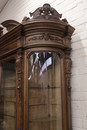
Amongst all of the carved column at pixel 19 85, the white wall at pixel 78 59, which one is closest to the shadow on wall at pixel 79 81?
the white wall at pixel 78 59

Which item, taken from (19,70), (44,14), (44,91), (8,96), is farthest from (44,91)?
(44,14)

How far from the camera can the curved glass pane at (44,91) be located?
1.61 metres

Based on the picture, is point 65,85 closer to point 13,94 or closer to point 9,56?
point 13,94

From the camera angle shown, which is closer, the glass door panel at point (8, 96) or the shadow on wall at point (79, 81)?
the shadow on wall at point (79, 81)

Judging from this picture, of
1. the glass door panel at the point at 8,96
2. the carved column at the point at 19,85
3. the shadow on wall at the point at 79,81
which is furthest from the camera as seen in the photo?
the glass door panel at the point at 8,96

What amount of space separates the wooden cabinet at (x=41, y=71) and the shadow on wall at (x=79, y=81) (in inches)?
4.0

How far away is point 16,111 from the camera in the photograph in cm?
160

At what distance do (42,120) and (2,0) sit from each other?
208 centimetres

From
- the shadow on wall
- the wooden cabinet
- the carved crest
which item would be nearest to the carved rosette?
the wooden cabinet

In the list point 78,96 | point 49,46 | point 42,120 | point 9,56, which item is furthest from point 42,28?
point 42,120

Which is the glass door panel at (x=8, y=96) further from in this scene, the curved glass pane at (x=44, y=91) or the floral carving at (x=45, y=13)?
the floral carving at (x=45, y=13)

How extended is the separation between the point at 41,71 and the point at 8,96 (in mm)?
470

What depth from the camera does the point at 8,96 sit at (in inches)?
74.5

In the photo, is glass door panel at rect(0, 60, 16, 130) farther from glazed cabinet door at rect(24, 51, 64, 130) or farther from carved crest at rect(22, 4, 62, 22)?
carved crest at rect(22, 4, 62, 22)
